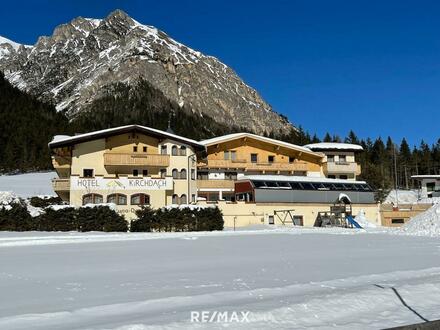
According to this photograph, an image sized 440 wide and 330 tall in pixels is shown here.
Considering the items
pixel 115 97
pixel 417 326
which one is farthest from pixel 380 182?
pixel 115 97

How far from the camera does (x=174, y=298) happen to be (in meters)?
9.91

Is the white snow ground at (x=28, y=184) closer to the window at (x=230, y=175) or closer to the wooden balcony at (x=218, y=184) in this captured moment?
the wooden balcony at (x=218, y=184)

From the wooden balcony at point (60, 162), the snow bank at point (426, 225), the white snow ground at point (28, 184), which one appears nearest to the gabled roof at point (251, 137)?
the wooden balcony at point (60, 162)

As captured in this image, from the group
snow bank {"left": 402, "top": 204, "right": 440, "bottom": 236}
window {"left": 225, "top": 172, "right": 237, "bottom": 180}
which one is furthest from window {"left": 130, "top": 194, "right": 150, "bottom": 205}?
snow bank {"left": 402, "top": 204, "right": 440, "bottom": 236}

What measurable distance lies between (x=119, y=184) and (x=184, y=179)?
779 cm

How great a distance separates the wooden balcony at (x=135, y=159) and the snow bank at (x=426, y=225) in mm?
22994

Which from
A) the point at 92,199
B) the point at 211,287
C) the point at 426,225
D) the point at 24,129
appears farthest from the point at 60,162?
the point at 24,129

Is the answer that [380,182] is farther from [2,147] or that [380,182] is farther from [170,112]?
[170,112]

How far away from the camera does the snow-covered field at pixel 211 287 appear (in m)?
8.42

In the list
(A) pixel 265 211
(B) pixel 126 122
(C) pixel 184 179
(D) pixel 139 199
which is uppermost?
(B) pixel 126 122

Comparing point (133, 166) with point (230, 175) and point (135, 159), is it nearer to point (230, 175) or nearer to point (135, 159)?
point (135, 159)

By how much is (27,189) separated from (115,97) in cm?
12477

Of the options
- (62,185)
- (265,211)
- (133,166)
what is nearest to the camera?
(62,185)

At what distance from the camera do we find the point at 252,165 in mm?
59438
